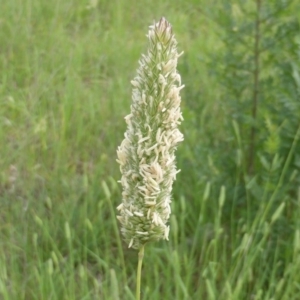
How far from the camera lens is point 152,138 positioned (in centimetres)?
128

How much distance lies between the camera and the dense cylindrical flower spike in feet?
4.09

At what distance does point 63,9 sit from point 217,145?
2.26 meters

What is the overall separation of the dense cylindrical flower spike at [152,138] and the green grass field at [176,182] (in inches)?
18.8

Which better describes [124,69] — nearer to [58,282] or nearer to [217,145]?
[217,145]

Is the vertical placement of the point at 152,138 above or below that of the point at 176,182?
above

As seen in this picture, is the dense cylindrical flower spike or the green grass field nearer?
the dense cylindrical flower spike

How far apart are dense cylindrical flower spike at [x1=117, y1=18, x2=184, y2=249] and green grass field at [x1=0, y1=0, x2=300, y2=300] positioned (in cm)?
48

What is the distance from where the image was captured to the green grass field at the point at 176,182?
89.0 inches

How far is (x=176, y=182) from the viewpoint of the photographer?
293 centimetres

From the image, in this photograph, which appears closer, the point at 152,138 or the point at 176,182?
the point at 152,138

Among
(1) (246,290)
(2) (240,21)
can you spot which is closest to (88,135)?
(2) (240,21)

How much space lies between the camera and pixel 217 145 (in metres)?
2.89

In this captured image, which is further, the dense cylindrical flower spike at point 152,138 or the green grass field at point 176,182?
the green grass field at point 176,182

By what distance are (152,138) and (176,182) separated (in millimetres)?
1664
